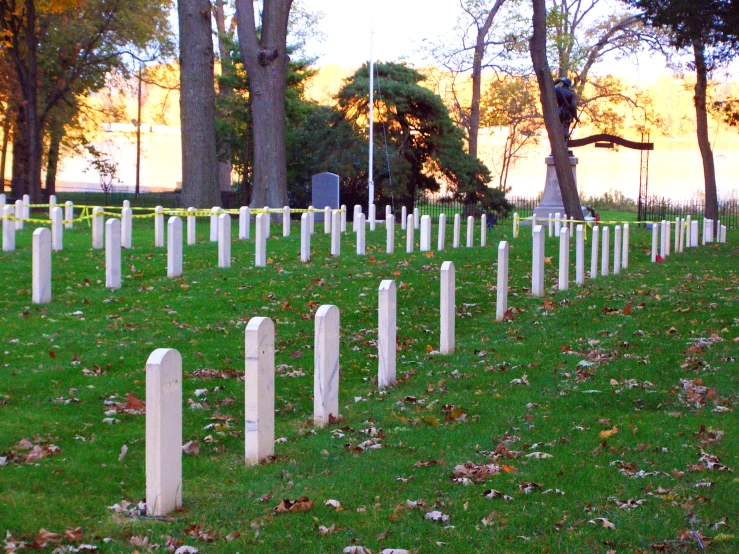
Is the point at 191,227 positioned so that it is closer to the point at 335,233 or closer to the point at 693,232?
the point at 335,233

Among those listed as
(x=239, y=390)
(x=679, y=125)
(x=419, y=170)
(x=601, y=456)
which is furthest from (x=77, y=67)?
(x=679, y=125)

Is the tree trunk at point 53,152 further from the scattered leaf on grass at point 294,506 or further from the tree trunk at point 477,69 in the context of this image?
the scattered leaf on grass at point 294,506

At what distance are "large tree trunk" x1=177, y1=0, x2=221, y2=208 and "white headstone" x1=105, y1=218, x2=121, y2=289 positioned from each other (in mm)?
14364

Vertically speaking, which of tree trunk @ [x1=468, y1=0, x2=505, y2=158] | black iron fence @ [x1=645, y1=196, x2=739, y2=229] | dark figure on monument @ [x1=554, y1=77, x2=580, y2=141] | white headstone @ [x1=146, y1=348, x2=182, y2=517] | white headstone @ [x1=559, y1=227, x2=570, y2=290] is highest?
tree trunk @ [x1=468, y1=0, x2=505, y2=158]

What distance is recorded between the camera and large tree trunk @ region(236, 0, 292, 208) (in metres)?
26.6

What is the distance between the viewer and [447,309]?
998 cm

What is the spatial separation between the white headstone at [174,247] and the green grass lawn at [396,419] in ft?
1.51

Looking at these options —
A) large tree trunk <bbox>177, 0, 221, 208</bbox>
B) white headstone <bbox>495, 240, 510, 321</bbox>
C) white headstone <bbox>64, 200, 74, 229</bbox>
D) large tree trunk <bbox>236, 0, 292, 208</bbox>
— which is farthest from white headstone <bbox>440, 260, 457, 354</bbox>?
large tree trunk <bbox>177, 0, 221, 208</bbox>

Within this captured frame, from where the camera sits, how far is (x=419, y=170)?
40344mm

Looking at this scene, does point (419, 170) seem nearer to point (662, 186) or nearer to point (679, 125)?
point (662, 186)

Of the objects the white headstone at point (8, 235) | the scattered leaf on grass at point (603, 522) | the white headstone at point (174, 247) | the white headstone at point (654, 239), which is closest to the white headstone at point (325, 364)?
the scattered leaf on grass at point (603, 522)

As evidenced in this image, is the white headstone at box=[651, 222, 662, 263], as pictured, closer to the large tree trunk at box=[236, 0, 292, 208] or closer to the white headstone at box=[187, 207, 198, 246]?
the white headstone at box=[187, 207, 198, 246]

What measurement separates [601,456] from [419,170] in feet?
113

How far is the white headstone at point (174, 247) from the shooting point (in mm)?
14102
